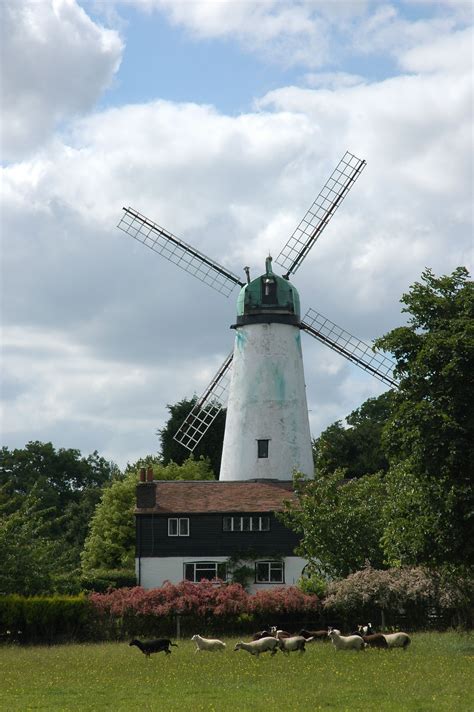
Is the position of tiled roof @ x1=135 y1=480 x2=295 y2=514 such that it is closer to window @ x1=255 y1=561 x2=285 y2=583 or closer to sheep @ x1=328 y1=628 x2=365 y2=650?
window @ x1=255 y1=561 x2=285 y2=583

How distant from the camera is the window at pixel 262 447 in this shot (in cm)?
6175

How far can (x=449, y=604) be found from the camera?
43.6 m

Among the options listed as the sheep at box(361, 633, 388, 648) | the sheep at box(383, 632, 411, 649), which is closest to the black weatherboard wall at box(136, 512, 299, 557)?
the sheep at box(361, 633, 388, 648)

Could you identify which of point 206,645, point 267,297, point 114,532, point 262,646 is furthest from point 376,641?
point 114,532

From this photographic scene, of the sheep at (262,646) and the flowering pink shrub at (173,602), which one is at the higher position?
the flowering pink shrub at (173,602)

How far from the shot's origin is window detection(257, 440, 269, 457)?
61.8 m

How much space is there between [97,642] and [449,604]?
13.1m

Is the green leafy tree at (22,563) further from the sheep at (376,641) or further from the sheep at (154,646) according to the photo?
the sheep at (376,641)

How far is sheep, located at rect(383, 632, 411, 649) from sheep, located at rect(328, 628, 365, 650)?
33.6 inches

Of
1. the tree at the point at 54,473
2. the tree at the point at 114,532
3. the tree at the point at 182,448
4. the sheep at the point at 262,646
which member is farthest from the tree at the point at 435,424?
the tree at the point at 54,473

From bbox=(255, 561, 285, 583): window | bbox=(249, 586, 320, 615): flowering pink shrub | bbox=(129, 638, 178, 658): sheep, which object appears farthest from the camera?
bbox=(255, 561, 285, 583): window

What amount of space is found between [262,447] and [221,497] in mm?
3380

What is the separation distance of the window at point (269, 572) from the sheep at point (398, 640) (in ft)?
85.1

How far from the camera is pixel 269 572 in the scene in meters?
60.6
